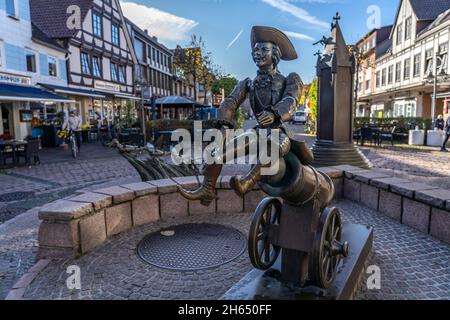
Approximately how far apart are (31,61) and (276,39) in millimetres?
18216

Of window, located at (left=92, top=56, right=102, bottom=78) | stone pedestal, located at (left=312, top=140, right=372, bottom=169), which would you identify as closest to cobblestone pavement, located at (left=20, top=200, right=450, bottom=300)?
stone pedestal, located at (left=312, top=140, right=372, bottom=169)

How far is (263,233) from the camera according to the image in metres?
2.92

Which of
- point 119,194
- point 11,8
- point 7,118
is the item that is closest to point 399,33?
point 11,8

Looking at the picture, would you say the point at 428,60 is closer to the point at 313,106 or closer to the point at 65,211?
the point at 313,106

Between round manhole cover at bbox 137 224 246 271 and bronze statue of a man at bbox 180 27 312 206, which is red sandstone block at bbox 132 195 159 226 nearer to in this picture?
round manhole cover at bbox 137 224 246 271

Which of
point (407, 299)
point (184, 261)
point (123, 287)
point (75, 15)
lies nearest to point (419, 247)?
point (407, 299)

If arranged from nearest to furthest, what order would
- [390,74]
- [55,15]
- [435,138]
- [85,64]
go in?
[435,138], [55,15], [85,64], [390,74]

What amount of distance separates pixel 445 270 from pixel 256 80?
251 centimetres

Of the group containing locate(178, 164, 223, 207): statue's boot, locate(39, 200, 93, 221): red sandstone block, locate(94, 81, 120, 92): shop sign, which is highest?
locate(94, 81, 120, 92): shop sign

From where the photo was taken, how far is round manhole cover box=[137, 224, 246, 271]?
3502mm

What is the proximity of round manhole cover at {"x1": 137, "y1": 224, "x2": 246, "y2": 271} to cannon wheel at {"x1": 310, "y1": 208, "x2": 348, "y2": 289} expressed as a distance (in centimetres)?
113

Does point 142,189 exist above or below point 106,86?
below

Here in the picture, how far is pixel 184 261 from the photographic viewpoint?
3535mm
